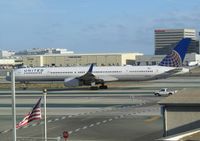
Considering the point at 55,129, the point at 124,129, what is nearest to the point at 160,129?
the point at 124,129

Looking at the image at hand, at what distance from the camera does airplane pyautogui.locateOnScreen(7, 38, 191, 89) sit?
3322 inches

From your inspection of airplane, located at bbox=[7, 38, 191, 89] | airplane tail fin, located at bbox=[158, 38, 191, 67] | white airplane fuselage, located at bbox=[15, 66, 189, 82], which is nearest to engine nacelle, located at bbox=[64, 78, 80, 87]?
airplane, located at bbox=[7, 38, 191, 89]

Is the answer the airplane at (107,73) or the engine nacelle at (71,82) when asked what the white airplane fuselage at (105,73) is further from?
the engine nacelle at (71,82)

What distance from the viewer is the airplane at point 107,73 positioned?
8438 cm

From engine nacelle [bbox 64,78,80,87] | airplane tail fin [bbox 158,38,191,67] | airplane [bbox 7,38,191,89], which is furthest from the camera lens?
airplane tail fin [bbox 158,38,191,67]

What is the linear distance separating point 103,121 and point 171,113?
17.1m

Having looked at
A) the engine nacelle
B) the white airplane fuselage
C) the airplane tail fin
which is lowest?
the engine nacelle

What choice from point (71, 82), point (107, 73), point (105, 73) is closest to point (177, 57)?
point (107, 73)

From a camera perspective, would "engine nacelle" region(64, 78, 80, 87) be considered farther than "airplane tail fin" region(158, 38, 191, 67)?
No

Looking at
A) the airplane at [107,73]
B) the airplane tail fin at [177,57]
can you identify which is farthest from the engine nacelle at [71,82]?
the airplane tail fin at [177,57]

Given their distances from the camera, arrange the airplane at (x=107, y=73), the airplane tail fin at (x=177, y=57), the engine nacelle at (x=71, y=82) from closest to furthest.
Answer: the engine nacelle at (x=71, y=82) → the airplane at (x=107, y=73) → the airplane tail fin at (x=177, y=57)

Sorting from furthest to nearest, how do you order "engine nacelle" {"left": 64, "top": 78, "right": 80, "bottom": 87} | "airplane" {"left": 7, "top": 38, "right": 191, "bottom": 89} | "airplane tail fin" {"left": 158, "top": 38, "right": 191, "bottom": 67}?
"airplane tail fin" {"left": 158, "top": 38, "right": 191, "bottom": 67}
"airplane" {"left": 7, "top": 38, "right": 191, "bottom": 89}
"engine nacelle" {"left": 64, "top": 78, "right": 80, "bottom": 87}

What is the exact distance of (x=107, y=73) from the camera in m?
87.0

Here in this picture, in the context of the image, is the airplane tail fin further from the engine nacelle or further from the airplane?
the engine nacelle
